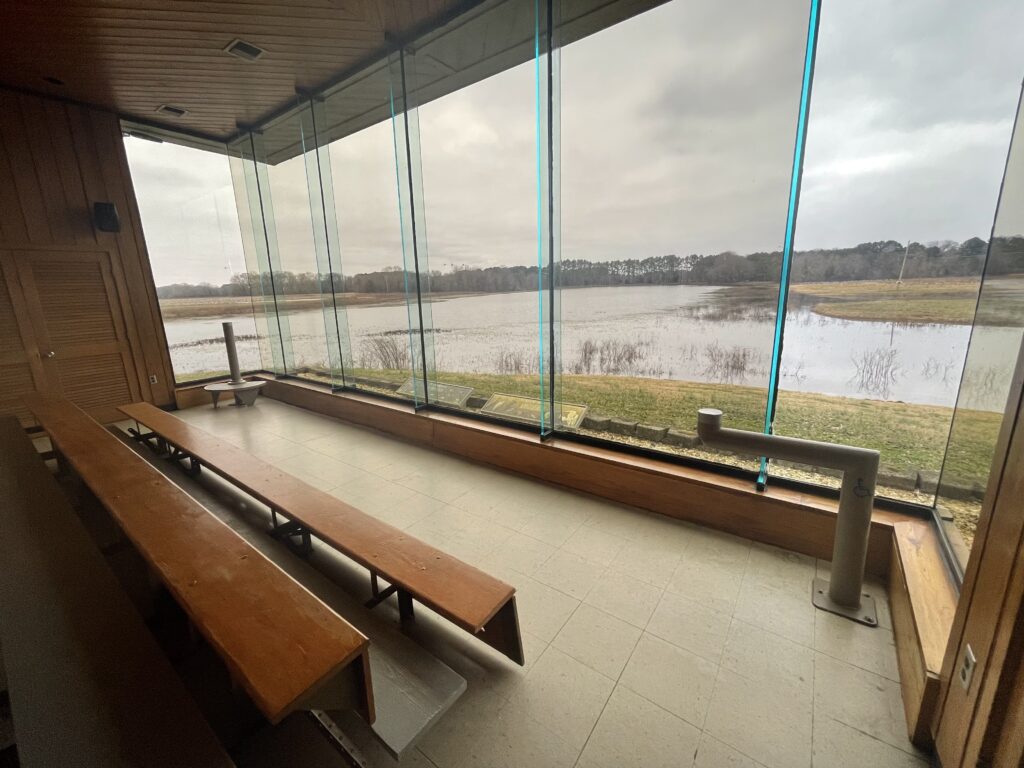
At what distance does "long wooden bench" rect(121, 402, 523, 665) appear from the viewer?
1.33m

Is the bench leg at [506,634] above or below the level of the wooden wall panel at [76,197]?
below

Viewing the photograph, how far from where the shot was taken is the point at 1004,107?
1.59 m

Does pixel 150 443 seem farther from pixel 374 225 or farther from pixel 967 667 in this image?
pixel 967 667

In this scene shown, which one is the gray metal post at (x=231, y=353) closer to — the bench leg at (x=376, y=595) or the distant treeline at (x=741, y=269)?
the distant treeline at (x=741, y=269)

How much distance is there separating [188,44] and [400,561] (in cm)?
470

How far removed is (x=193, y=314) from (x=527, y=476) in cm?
565

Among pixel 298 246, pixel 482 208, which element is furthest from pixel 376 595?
pixel 298 246

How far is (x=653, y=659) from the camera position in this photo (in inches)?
60.6

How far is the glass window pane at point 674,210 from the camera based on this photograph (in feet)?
7.12

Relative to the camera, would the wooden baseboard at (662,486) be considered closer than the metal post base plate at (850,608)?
No

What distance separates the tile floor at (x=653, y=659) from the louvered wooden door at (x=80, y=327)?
4917 millimetres

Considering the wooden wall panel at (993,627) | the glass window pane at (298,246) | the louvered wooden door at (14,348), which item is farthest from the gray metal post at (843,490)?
the louvered wooden door at (14,348)

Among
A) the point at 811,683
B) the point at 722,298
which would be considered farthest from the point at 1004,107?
the point at 811,683

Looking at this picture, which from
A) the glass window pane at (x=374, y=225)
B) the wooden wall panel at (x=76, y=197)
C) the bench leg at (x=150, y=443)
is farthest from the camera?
the wooden wall panel at (x=76, y=197)
